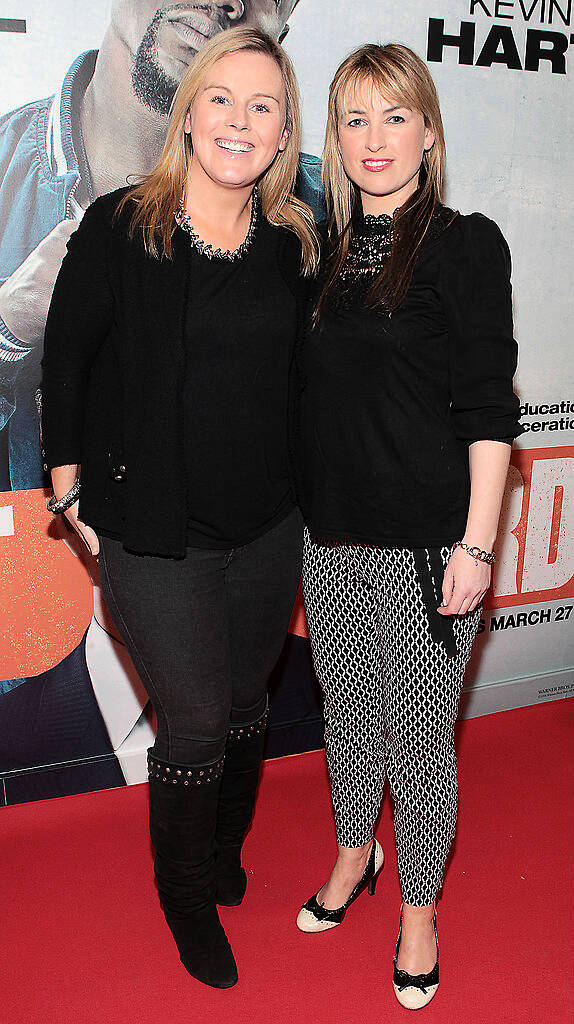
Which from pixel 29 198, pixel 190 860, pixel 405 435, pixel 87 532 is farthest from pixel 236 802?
pixel 29 198

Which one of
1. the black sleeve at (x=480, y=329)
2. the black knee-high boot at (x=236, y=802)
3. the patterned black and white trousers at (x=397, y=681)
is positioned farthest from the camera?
the black knee-high boot at (x=236, y=802)

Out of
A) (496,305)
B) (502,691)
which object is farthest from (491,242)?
(502,691)

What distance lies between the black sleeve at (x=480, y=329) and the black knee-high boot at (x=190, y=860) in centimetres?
80

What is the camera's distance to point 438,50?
7.47 ft

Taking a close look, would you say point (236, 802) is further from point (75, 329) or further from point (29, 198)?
point (29, 198)

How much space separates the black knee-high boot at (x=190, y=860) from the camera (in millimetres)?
1574

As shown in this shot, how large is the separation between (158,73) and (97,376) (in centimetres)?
92

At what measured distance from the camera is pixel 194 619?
151cm

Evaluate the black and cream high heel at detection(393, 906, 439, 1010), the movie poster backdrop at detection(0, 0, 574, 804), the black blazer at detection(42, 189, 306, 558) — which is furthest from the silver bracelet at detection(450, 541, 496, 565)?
the movie poster backdrop at detection(0, 0, 574, 804)

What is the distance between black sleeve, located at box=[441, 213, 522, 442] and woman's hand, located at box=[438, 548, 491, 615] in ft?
0.70

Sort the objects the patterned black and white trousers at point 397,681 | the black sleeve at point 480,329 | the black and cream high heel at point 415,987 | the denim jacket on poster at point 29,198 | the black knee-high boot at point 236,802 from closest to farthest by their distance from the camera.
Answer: the black sleeve at point 480,329
the patterned black and white trousers at point 397,681
the black and cream high heel at point 415,987
the black knee-high boot at point 236,802
the denim jacket on poster at point 29,198

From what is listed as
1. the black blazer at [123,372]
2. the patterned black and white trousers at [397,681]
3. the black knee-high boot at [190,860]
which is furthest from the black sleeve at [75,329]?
the black knee-high boot at [190,860]

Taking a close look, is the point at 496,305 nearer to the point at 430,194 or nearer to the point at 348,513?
the point at 430,194

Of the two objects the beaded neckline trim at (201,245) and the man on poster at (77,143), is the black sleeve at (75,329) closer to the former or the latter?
the beaded neckline trim at (201,245)
